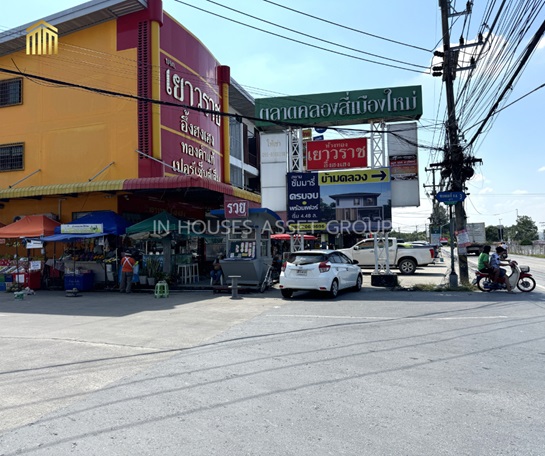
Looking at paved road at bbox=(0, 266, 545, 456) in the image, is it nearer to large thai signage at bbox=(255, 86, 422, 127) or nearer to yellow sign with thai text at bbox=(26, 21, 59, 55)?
large thai signage at bbox=(255, 86, 422, 127)

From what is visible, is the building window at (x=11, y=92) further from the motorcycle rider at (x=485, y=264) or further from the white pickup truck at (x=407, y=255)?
the motorcycle rider at (x=485, y=264)

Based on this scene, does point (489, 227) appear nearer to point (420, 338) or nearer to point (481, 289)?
point (481, 289)

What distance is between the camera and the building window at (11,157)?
21.6 meters

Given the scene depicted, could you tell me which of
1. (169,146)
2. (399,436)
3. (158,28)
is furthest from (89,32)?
(399,436)

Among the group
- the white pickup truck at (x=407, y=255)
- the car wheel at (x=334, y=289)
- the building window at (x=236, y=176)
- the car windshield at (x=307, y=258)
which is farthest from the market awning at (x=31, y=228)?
the building window at (x=236, y=176)

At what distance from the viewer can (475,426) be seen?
405cm

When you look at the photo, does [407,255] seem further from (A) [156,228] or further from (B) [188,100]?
(B) [188,100]

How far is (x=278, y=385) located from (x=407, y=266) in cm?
1951

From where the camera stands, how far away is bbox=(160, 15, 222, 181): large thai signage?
2058cm

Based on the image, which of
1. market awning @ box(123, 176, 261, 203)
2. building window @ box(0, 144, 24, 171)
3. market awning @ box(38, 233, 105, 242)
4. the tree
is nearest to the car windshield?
market awning @ box(123, 176, 261, 203)

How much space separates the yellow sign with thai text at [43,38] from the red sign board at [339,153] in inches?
540

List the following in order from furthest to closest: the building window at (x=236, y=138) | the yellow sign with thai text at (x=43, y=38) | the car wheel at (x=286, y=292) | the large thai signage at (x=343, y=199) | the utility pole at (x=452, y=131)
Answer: the building window at (x=236, y=138) < the yellow sign with thai text at (x=43, y=38) < the large thai signage at (x=343, y=199) < the utility pole at (x=452, y=131) < the car wheel at (x=286, y=292)

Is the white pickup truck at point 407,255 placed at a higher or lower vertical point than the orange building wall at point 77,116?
lower

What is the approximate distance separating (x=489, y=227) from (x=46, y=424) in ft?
349
